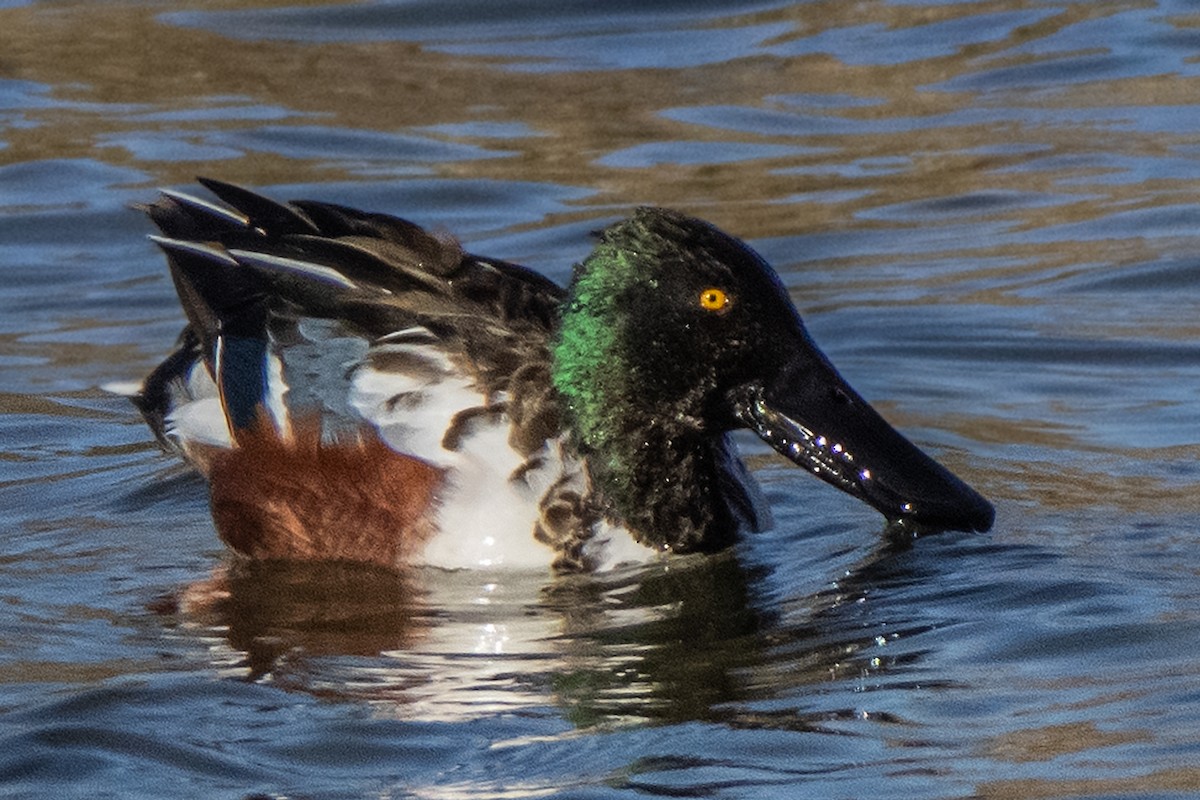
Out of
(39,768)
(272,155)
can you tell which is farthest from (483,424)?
(272,155)

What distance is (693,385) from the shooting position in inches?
226

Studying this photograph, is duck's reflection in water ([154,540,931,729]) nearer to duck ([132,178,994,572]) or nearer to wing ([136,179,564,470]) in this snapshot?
duck ([132,178,994,572])

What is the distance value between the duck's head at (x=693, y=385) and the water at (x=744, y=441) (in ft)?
0.69

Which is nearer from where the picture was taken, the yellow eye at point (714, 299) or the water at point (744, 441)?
the water at point (744, 441)

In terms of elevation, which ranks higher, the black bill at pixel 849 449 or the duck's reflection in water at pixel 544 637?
the black bill at pixel 849 449

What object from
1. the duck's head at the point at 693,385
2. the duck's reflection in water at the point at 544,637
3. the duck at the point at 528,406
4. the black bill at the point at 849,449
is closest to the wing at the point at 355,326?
the duck at the point at 528,406

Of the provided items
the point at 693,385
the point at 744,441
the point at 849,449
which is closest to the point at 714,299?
the point at 693,385

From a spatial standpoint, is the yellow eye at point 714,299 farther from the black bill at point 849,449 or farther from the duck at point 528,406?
the black bill at point 849,449

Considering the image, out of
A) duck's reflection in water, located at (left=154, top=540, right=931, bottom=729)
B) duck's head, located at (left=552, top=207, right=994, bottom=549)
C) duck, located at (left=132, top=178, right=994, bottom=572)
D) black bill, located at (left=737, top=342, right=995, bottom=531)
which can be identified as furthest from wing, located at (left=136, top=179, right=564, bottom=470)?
black bill, located at (left=737, top=342, right=995, bottom=531)

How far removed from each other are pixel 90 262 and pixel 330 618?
4.45m

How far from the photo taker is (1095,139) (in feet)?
34.0

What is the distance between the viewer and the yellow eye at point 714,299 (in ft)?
18.5

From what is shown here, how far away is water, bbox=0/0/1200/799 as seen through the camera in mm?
4496

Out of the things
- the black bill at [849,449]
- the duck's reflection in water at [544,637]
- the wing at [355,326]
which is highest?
the wing at [355,326]
